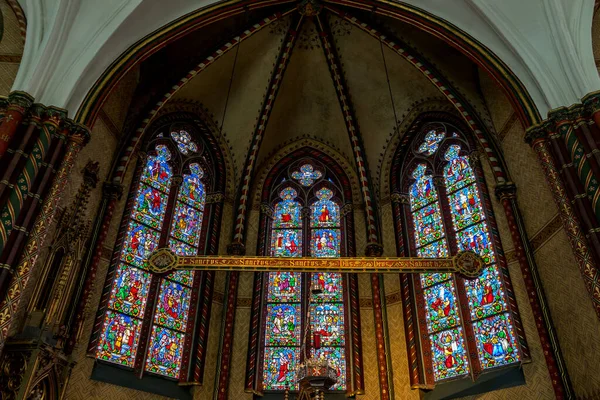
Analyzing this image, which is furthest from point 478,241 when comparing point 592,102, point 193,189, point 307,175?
point 193,189

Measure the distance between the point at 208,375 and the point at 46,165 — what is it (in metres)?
5.14

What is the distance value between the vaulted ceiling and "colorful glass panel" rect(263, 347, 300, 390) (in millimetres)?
4587

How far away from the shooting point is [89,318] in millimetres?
9148

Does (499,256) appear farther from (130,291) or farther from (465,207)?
(130,291)

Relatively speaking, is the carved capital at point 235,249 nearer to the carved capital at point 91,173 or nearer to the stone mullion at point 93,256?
the stone mullion at point 93,256

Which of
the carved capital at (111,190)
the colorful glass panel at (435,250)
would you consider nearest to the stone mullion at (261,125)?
the carved capital at (111,190)

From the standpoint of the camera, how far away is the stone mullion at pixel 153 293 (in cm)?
963

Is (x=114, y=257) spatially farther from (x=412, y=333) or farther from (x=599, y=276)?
(x=599, y=276)

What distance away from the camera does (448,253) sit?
1090 cm

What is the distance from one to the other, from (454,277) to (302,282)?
3.37 m

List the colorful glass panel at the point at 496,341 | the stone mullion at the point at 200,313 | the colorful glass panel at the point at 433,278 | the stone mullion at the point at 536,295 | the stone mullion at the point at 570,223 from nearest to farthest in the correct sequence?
the stone mullion at the point at 570,223 < the stone mullion at the point at 536,295 < the colorful glass panel at the point at 496,341 < the stone mullion at the point at 200,313 < the colorful glass panel at the point at 433,278

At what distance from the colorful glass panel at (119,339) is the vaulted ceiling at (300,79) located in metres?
4.17

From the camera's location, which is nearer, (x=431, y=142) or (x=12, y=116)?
(x=12, y=116)

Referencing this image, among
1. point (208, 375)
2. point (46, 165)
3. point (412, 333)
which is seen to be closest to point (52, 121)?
point (46, 165)
